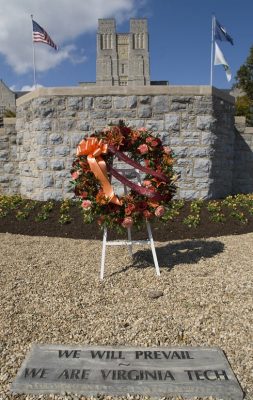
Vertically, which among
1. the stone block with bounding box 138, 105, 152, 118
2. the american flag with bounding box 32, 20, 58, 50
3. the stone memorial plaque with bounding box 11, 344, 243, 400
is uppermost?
the american flag with bounding box 32, 20, 58, 50

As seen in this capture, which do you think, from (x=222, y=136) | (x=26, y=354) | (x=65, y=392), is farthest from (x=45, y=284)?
(x=222, y=136)

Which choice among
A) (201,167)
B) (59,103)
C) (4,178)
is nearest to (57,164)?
(59,103)

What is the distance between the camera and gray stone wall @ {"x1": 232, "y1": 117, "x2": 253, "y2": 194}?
932cm

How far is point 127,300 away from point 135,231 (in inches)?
111

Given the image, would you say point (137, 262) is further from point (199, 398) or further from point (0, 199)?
point (0, 199)

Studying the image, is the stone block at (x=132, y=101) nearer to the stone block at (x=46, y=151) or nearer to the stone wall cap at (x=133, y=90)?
the stone wall cap at (x=133, y=90)

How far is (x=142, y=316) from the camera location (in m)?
3.42

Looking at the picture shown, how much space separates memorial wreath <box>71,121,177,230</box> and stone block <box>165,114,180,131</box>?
3.49 m

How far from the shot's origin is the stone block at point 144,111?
25.5 feet

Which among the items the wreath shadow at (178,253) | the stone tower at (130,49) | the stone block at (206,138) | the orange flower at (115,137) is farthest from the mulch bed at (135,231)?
the stone tower at (130,49)

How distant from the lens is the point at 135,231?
21.6 ft

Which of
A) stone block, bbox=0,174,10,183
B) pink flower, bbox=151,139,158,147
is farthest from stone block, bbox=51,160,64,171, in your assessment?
pink flower, bbox=151,139,158,147

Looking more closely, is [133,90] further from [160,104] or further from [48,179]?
[48,179]

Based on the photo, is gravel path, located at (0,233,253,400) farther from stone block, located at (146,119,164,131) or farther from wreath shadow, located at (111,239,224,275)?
stone block, located at (146,119,164,131)
